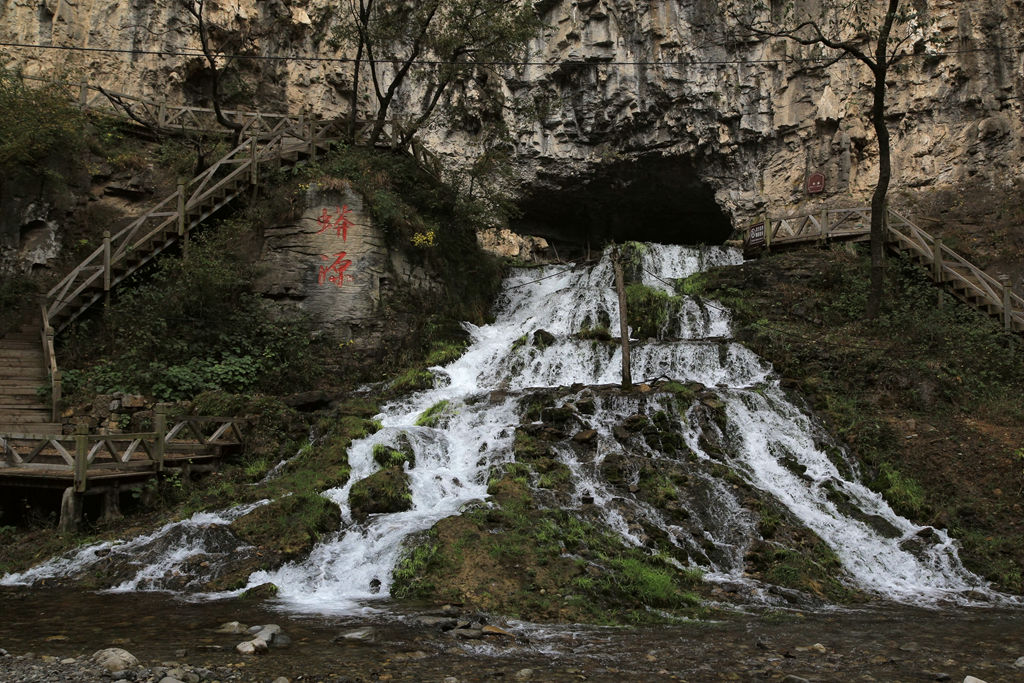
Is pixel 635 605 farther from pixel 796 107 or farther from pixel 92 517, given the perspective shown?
pixel 796 107

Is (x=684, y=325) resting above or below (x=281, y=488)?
above

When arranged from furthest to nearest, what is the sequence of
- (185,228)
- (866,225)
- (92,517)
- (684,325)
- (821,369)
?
1. (866,225)
2. (684,325)
3. (185,228)
4. (821,369)
5. (92,517)

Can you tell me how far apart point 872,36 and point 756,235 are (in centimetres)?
687

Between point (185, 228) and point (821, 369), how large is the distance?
623 inches

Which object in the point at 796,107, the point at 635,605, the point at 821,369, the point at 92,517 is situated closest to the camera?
the point at 635,605

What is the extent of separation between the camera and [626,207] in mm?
31141

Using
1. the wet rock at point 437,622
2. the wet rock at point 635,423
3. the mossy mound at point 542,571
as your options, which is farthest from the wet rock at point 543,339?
the wet rock at point 437,622

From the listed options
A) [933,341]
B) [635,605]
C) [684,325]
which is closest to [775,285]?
[684,325]

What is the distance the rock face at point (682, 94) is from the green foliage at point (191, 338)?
9.39m

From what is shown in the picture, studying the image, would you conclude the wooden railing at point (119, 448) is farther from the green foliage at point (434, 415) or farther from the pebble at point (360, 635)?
the pebble at point (360, 635)

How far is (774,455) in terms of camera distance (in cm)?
1241

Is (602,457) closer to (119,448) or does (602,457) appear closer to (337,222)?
(119,448)

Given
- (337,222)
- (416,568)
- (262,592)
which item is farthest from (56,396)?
(416,568)

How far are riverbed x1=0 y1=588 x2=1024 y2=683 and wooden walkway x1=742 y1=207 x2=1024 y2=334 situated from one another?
1070 centimetres
